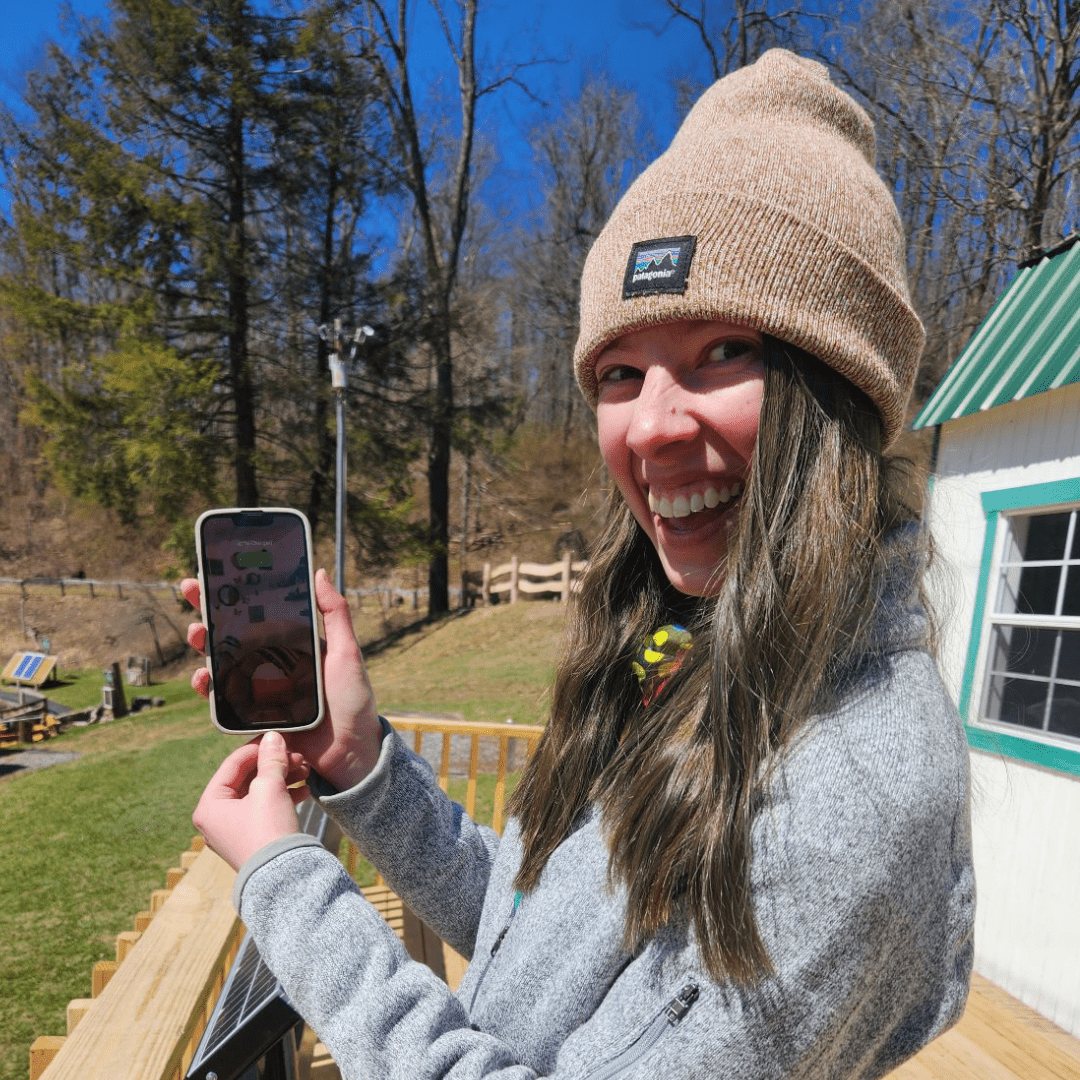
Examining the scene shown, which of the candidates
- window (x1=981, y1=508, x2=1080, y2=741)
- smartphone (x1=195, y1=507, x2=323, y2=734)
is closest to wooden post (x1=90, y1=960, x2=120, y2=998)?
smartphone (x1=195, y1=507, x2=323, y2=734)

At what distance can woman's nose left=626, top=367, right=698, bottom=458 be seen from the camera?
108cm

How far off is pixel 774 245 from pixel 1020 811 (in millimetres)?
3483

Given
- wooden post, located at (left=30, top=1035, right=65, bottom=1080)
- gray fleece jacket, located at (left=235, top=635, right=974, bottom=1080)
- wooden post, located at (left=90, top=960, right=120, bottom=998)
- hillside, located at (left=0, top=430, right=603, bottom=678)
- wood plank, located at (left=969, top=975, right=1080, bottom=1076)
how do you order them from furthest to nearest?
hillside, located at (left=0, top=430, right=603, bottom=678), wood plank, located at (left=969, top=975, right=1080, bottom=1076), wooden post, located at (left=90, top=960, right=120, bottom=998), wooden post, located at (left=30, top=1035, right=65, bottom=1080), gray fleece jacket, located at (left=235, top=635, right=974, bottom=1080)

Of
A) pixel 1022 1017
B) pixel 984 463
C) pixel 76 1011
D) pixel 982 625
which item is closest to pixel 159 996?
pixel 76 1011

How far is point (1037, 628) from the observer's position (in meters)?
3.70

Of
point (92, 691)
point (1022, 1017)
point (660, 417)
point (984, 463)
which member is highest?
point (984, 463)

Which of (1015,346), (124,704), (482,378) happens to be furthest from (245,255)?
(1015,346)

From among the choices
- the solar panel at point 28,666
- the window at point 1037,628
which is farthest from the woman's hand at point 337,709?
the solar panel at point 28,666

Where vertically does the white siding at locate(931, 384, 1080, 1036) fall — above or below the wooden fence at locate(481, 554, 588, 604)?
above

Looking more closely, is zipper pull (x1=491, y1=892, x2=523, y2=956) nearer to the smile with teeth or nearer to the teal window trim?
the smile with teeth

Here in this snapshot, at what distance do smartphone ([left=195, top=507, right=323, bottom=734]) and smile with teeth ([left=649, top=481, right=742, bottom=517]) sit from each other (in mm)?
638

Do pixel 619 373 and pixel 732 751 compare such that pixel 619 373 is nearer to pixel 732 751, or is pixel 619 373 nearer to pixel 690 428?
pixel 690 428

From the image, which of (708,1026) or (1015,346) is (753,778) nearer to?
(708,1026)

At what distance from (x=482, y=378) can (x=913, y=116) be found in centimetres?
1101
